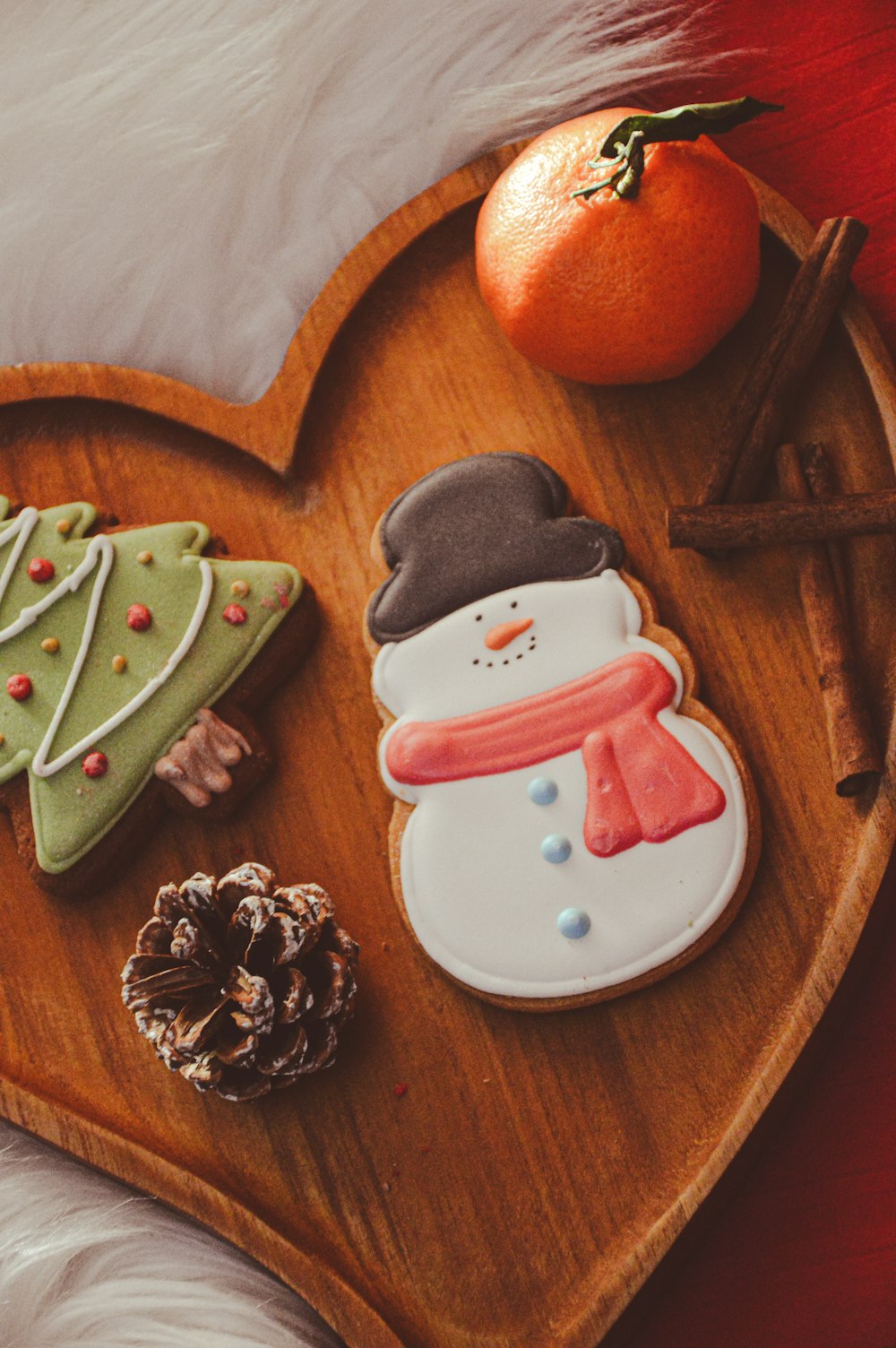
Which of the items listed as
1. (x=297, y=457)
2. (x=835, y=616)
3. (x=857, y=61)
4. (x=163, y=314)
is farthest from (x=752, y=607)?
(x=163, y=314)

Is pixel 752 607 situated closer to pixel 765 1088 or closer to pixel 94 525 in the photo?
pixel 765 1088

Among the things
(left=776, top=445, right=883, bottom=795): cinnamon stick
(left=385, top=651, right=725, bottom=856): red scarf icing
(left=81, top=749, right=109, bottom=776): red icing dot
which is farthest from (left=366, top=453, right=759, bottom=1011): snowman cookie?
(left=81, top=749, right=109, bottom=776): red icing dot

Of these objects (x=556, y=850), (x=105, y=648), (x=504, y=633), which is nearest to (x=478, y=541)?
(x=504, y=633)

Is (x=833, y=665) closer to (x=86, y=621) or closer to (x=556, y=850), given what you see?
(x=556, y=850)

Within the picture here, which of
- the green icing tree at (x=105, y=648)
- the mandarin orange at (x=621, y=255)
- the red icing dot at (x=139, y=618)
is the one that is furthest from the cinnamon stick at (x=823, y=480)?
the red icing dot at (x=139, y=618)

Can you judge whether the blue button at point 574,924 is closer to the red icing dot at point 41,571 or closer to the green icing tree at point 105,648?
the green icing tree at point 105,648

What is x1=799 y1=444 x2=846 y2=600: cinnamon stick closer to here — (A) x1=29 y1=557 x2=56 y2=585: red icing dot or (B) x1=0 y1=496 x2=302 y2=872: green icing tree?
(B) x1=0 y1=496 x2=302 y2=872: green icing tree
